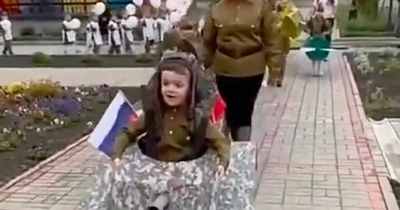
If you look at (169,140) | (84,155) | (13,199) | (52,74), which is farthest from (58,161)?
(52,74)

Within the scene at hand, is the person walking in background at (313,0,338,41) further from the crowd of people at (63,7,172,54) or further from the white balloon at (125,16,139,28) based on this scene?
the white balloon at (125,16,139,28)

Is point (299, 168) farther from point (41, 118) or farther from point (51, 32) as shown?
point (51, 32)

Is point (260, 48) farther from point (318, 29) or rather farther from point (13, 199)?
point (318, 29)

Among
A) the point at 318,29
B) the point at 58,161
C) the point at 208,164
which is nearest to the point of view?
the point at 208,164

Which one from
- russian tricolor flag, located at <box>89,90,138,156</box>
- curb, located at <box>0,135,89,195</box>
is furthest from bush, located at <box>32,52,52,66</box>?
russian tricolor flag, located at <box>89,90,138,156</box>

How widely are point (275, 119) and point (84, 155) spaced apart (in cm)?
289

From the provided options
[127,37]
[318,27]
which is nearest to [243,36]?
[318,27]

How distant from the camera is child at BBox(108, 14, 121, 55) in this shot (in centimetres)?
2114

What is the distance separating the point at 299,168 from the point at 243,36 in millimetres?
1690

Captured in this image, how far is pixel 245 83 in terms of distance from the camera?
22.5 feet

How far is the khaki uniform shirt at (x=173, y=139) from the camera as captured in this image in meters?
4.82

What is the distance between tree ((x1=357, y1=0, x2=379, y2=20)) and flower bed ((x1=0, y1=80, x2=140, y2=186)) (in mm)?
13341

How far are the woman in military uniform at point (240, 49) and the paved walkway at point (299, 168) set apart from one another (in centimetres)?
75

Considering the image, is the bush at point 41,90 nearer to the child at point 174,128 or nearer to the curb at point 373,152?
the curb at point 373,152
